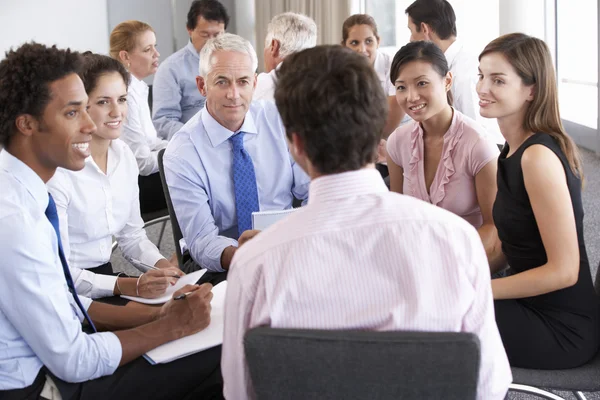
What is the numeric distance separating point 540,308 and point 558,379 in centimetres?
20

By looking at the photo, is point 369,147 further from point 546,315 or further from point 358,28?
point 358,28

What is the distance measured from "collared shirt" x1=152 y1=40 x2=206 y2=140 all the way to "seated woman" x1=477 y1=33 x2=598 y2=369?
122 inches

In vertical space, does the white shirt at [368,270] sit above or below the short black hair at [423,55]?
below

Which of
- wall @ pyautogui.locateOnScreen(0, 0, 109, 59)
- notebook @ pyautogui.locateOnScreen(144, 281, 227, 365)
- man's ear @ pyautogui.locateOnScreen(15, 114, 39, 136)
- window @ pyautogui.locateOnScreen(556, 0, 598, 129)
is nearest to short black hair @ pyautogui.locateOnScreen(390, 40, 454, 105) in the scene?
notebook @ pyautogui.locateOnScreen(144, 281, 227, 365)

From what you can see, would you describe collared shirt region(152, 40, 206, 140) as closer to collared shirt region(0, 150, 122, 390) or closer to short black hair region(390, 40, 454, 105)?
short black hair region(390, 40, 454, 105)

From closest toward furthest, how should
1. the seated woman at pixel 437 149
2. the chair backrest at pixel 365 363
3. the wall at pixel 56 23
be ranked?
the chair backrest at pixel 365 363, the seated woman at pixel 437 149, the wall at pixel 56 23

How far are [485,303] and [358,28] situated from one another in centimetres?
397

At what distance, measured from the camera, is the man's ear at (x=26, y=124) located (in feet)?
5.31

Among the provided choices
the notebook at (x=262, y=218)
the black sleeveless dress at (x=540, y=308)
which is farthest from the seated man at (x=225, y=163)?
the black sleeveless dress at (x=540, y=308)

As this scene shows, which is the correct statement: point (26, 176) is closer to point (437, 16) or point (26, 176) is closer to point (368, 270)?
point (368, 270)

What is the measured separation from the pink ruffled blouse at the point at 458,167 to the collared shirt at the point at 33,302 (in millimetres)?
1386

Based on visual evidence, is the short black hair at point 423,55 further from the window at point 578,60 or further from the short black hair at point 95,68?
the window at point 578,60

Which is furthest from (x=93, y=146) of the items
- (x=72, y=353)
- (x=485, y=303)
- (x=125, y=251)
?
(x=485, y=303)

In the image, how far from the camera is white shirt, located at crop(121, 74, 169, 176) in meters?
3.86
